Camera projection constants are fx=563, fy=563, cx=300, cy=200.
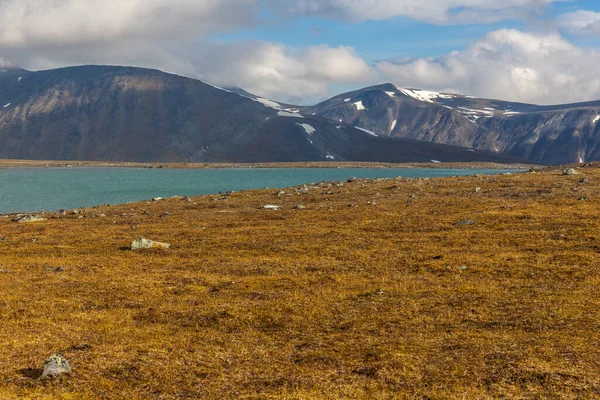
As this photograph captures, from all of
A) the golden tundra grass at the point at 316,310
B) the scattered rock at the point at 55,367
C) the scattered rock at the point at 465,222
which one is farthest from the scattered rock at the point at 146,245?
the scattered rock at the point at 465,222

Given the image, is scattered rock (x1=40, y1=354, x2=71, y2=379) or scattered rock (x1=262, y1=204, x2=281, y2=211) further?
scattered rock (x1=262, y1=204, x2=281, y2=211)

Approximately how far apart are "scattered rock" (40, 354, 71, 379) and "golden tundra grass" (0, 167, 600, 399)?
37cm

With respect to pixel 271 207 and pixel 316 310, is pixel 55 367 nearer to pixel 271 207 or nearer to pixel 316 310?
pixel 316 310

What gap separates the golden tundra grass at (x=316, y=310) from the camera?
1483cm

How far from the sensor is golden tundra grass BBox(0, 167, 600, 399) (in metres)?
14.8

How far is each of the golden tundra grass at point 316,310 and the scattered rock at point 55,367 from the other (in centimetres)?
37

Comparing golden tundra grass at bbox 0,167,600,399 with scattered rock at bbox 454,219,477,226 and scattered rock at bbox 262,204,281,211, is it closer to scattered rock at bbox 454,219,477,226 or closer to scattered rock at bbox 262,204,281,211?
scattered rock at bbox 454,219,477,226

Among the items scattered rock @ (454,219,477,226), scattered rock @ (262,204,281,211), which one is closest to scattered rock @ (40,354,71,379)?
scattered rock @ (454,219,477,226)

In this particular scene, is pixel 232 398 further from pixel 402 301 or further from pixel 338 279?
pixel 338 279

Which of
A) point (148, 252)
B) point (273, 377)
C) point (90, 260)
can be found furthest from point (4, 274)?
point (273, 377)

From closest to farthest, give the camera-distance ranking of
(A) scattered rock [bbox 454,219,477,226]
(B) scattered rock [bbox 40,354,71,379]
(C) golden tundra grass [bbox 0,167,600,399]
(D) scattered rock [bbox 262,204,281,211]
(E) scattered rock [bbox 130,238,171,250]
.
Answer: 1. (C) golden tundra grass [bbox 0,167,600,399]
2. (B) scattered rock [bbox 40,354,71,379]
3. (E) scattered rock [bbox 130,238,171,250]
4. (A) scattered rock [bbox 454,219,477,226]
5. (D) scattered rock [bbox 262,204,281,211]

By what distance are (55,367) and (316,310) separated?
931 centimetres

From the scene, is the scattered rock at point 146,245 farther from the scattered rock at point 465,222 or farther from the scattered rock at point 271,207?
the scattered rock at point 465,222

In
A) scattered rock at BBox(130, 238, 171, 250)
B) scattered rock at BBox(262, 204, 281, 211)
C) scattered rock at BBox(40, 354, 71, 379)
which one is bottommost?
scattered rock at BBox(40, 354, 71, 379)
